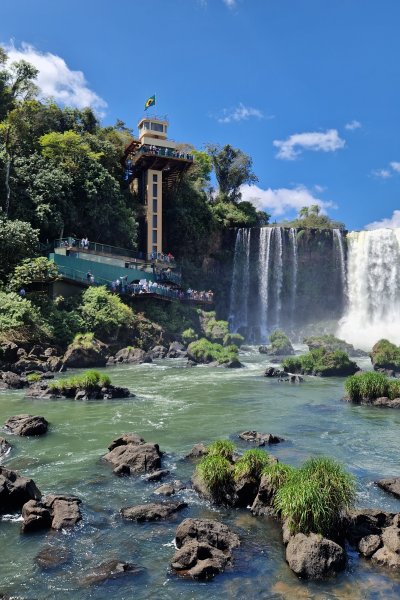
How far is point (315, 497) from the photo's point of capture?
8617mm

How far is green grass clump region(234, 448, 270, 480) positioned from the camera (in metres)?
10.7

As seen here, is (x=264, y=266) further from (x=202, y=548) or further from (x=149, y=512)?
(x=202, y=548)

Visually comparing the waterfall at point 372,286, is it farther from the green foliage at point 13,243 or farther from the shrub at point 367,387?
the green foliage at point 13,243

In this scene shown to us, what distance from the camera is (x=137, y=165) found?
50.8m

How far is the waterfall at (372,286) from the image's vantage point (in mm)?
53625

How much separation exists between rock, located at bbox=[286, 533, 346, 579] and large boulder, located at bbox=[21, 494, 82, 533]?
4015 millimetres

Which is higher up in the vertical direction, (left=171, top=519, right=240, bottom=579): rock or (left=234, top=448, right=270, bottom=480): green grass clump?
(left=234, top=448, right=270, bottom=480): green grass clump

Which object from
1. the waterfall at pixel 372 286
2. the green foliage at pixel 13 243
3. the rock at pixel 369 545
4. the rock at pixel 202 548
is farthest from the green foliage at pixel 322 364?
the waterfall at pixel 372 286

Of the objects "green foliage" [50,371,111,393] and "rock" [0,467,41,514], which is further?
"green foliage" [50,371,111,393]

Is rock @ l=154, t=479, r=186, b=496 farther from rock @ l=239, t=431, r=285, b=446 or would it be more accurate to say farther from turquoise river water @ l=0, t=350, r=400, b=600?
rock @ l=239, t=431, r=285, b=446

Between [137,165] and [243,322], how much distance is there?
19678 mm

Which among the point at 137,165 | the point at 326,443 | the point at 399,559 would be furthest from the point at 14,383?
the point at 137,165

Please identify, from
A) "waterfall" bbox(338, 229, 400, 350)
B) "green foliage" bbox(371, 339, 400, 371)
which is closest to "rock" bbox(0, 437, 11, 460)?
"green foliage" bbox(371, 339, 400, 371)

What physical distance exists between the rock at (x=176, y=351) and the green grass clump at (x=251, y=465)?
27.1m
